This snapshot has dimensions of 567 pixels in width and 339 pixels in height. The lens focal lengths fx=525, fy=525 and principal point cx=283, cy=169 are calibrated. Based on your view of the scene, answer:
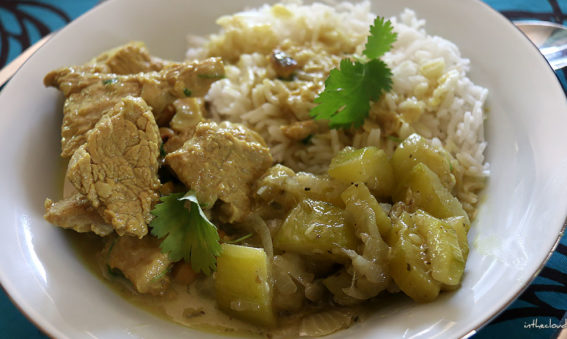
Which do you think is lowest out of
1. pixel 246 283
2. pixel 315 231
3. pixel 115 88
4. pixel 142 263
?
pixel 142 263

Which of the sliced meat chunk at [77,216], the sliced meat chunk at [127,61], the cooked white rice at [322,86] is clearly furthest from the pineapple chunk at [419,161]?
the sliced meat chunk at [127,61]

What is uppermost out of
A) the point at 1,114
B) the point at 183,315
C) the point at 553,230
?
the point at 553,230

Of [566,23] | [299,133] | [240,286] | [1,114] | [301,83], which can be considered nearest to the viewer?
[240,286]

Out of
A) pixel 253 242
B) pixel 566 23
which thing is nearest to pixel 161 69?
pixel 253 242

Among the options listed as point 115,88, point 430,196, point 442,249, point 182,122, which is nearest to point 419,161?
point 430,196

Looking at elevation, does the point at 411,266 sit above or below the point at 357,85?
below

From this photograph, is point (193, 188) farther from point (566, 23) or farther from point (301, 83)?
point (566, 23)

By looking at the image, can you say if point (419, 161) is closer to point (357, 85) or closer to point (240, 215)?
point (357, 85)
